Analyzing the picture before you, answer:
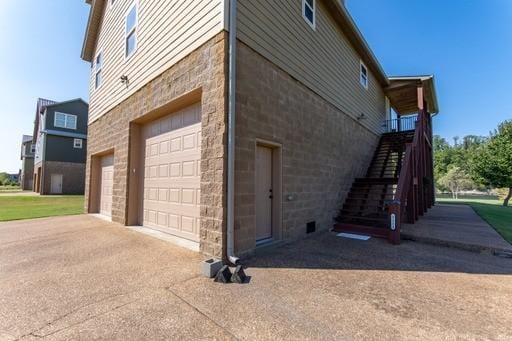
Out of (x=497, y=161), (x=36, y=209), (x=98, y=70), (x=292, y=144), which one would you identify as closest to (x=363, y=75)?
(x=292, y=144)

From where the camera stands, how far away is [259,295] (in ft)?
9.09

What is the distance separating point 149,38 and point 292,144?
447 cm

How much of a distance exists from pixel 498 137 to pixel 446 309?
2248 centimetres

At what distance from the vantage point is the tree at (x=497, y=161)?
53.9 feet

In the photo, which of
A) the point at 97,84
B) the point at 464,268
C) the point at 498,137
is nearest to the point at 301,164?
the point at 464,268

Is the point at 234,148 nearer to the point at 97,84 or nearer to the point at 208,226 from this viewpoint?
the point at 208,226

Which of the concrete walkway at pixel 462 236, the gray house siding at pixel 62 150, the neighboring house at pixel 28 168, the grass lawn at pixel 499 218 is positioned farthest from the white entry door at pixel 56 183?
the grass lawn at pixel 499 218

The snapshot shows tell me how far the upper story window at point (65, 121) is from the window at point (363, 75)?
25.7m

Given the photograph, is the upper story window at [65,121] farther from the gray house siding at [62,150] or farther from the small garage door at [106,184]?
the small garage door at [106,184]

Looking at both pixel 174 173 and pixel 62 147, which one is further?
pixel 62 147

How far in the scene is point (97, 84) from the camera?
372 inches

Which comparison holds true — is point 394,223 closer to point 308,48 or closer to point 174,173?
point 308,48

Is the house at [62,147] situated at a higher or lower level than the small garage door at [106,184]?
higher

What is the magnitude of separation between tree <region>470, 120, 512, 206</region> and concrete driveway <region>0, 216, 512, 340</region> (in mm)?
17801
